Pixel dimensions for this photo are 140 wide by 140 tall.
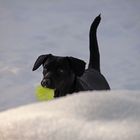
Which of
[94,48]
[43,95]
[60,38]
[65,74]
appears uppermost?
[60,38]

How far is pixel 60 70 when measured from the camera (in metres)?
3.62

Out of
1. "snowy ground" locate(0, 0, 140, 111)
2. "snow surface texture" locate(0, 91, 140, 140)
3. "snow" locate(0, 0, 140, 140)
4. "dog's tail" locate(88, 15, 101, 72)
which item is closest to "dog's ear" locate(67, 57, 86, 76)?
"dog's tail" locate(88, 15, 101, 72)

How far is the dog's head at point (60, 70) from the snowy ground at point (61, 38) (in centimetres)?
82

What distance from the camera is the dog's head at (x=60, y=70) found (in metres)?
3.50

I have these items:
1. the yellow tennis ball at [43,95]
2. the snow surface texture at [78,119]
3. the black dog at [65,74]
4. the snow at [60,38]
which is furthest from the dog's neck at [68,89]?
the snow surface texture at [78,119]

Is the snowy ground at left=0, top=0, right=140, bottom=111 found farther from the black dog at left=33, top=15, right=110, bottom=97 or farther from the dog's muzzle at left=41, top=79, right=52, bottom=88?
the dog's muzzle at left=41, top=79, right=52, bottom=88

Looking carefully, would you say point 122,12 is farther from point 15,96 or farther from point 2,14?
point 15,96

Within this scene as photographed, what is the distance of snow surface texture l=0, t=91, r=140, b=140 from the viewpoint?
1.48 feet

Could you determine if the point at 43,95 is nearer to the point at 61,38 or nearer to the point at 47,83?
the point at 47,83

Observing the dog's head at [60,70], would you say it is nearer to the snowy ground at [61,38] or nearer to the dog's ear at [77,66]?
the dog's ear at [77,66]

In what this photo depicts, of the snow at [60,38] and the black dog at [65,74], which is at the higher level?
the snow at [60,38]

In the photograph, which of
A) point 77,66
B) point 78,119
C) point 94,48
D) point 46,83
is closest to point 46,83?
point 46,83

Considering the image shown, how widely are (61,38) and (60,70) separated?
272cm

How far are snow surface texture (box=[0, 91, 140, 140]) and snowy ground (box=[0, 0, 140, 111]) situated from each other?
3.85 m
